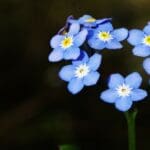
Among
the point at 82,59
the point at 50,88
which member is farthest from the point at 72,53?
the point at 50,88

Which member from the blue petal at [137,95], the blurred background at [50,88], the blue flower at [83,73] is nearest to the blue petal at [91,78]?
the blue flower at [83,73]

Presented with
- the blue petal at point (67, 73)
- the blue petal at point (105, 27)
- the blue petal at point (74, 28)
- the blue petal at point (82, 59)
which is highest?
the blue petal at point (74, 28)

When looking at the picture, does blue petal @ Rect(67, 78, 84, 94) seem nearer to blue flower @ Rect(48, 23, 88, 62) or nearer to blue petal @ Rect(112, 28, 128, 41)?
blue flower @ Rect(48, 23, 88, 62)

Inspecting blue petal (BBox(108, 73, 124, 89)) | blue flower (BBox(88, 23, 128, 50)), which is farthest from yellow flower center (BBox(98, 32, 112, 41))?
blue petal (BBox(108, 73, 124, 89))

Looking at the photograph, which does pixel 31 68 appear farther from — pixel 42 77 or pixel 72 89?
pixel 72 89

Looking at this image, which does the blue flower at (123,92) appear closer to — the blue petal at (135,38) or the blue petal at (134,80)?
the blue petal at (134,80)

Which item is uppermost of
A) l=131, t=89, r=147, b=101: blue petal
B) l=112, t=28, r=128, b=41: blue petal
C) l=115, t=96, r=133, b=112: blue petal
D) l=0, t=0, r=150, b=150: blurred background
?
l=112, t=28, r=128, b=41: blue petal
